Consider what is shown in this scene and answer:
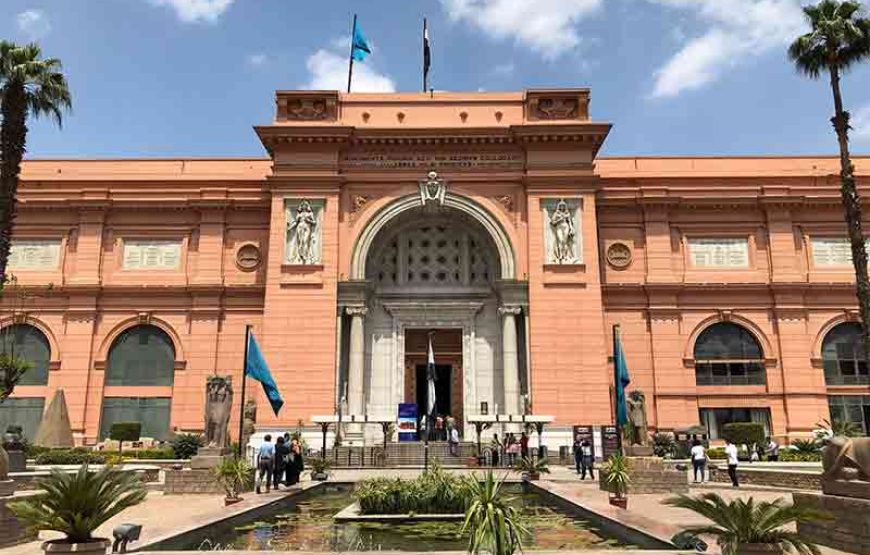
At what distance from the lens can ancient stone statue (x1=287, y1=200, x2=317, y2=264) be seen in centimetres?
3238

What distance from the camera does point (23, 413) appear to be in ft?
108

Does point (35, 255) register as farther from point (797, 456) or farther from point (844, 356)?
point (844, 356)

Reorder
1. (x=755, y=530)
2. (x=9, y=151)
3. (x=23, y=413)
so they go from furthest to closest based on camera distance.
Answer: (x=23, y=413), (x=9, y=151), (x=755, y=530)

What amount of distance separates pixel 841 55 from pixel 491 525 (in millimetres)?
22657

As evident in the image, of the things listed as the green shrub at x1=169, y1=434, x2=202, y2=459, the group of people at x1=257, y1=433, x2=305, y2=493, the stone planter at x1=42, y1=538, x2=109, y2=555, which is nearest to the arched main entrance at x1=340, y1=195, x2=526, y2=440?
the green shrub at x1=169, y1=434, x2=202, y2=459

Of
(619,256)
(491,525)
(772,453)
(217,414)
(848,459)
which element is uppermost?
(619,256)

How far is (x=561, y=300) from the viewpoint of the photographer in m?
31.8

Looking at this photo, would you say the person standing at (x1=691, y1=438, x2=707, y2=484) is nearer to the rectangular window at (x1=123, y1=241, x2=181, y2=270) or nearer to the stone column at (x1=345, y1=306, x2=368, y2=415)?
the stone column at (x1=345, y1=306, x2=368, y2=415)

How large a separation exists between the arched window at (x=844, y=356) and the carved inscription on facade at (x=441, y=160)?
710 inches

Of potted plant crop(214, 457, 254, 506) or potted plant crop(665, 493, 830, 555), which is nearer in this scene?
potted plant crop(665, 493, 830, 555)

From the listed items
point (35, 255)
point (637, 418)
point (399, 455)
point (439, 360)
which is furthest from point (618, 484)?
point (35, 255)

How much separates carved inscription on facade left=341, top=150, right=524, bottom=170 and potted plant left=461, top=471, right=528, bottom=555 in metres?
26.3

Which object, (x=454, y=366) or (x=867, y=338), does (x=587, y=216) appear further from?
(x=867, y=338)

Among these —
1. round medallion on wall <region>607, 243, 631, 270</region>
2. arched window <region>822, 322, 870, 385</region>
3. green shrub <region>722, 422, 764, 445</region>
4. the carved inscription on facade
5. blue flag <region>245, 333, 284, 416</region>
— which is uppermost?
the carved inscription on facade
